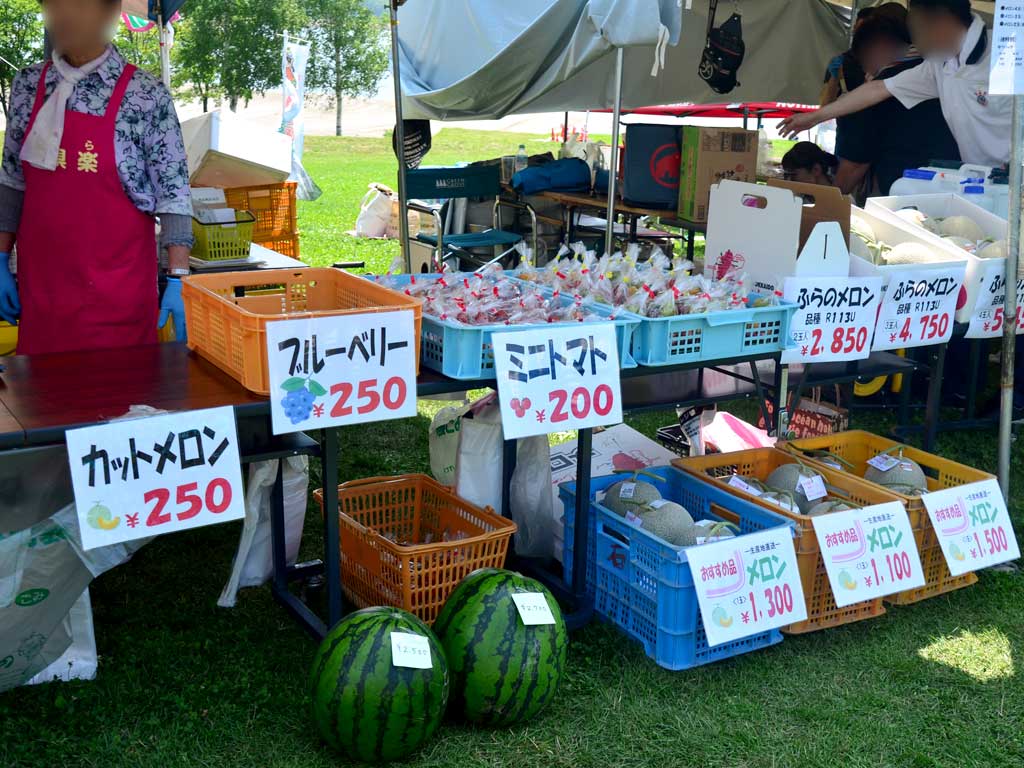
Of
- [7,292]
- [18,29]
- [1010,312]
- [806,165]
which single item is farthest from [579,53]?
[18,29]

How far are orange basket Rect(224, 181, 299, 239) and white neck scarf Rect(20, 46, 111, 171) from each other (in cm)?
246

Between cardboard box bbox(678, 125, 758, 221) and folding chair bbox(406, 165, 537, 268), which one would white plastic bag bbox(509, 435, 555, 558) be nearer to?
cardboard box bbox(678, 125, 758, 221)

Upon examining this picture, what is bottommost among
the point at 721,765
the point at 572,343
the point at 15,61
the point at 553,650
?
the point at 721,765

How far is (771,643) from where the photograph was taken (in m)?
3.17

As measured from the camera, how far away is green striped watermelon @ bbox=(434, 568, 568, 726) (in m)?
2.66

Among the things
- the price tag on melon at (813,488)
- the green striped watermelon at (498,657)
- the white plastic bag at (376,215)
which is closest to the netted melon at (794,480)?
the price tag on melon at (813,488)

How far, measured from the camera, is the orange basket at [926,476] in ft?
11.3

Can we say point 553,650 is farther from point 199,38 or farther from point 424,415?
point 199,38

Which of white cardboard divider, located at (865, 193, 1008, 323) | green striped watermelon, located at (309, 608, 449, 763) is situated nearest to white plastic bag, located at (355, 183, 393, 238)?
white cardboard divider, located at (865, 193, 1008, 323)

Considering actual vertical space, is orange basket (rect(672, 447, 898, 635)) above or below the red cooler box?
below

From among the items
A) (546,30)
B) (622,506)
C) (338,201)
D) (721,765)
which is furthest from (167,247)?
(338,201)

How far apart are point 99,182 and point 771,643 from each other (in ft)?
8.39

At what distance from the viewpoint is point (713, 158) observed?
5652mm

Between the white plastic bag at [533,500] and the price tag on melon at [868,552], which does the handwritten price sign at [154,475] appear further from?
the price tag on melon at [868,552]
